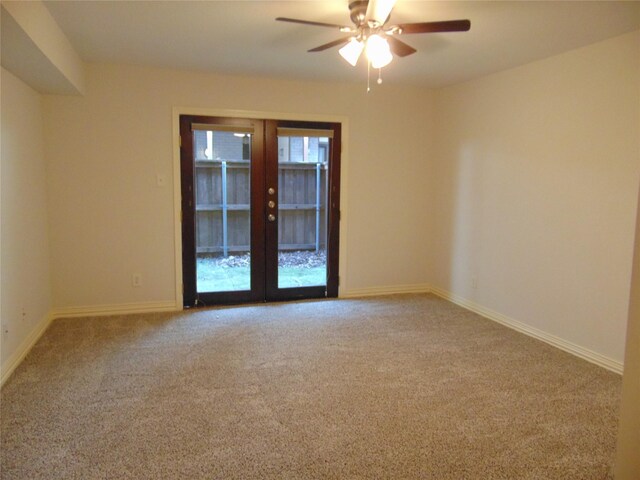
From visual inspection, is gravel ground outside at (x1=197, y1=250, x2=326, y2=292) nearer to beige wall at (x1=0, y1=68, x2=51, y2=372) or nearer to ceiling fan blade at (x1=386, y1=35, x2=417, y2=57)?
beige wall at (x1=0, y1=68, x2=51, y2=372)

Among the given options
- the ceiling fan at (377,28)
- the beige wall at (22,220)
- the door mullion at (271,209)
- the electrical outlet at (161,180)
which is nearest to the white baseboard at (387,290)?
the door mullion at (271,209)

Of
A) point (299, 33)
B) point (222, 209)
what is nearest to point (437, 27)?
point (299, 33)

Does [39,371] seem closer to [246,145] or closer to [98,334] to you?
[98,334]

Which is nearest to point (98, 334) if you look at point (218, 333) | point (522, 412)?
point (218, 333)

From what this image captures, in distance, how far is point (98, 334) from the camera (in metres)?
3.57

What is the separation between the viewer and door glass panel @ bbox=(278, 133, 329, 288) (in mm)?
4480

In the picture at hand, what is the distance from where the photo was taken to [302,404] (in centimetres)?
250

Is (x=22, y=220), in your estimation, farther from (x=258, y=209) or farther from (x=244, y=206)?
(x=258, y=209)

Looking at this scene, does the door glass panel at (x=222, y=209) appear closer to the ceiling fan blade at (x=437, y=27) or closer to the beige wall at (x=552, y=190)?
the beige wall at (x=552, y=190)

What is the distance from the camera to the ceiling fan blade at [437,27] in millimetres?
2270

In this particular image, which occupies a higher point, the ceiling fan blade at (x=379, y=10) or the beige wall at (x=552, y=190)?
the ceiling fan blade at (x=379, y=10)

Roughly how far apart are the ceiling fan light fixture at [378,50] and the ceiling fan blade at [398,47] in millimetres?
35

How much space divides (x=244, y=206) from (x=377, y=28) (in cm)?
238

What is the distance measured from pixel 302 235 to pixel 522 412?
274 centimetres
